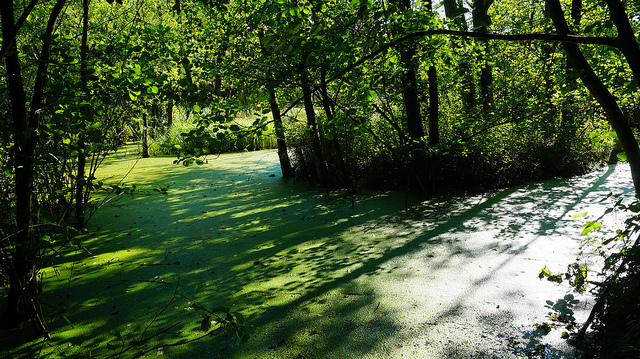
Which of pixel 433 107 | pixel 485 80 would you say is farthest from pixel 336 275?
pixel 485 80

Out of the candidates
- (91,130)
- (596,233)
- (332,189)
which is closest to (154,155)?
(332,189)

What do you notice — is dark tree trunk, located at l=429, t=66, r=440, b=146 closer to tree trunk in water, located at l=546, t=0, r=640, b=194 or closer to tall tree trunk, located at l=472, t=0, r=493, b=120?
tall tree trunk, located at l=472, t=0, r=493, b=120

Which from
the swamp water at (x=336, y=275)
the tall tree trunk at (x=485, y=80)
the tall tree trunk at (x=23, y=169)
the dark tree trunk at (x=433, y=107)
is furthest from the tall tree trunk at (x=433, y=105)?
the tall tree trunk at (x=23, y=169)

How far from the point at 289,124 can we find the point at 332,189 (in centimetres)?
177

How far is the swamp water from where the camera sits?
6.64ft

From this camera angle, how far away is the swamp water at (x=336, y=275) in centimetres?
202

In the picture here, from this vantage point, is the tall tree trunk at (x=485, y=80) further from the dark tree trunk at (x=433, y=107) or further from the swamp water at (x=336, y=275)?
the swamp water at (x=336, y=275)

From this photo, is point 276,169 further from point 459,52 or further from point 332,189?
point 459,52

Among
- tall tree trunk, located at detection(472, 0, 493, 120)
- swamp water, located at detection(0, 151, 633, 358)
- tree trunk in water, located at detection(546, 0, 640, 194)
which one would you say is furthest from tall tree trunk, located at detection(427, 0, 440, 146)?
tree trunk in water, located at detection(546, 0, 640, 194)

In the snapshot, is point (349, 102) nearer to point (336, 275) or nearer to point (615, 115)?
point (336, 275)

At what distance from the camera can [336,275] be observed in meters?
2.88

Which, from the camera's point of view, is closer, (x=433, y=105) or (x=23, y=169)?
(x=23, y=169)

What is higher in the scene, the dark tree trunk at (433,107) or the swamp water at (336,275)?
the dark tree trunk at (433,107)

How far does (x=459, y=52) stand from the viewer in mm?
4102
